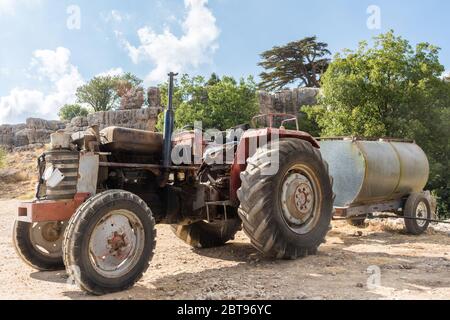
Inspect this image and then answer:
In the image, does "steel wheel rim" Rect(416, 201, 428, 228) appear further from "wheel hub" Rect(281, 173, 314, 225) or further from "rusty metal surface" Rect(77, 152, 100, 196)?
"rusty metal surface" Rect(77, 152, 100, 196)

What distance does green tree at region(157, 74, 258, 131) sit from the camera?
20594mm

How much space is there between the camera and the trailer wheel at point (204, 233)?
22.8ft

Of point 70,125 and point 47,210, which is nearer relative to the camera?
point 47,210

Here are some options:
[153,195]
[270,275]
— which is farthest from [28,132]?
[270,275]

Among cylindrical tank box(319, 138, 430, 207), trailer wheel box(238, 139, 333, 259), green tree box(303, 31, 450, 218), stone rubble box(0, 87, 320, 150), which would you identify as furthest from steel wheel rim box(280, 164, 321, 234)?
stone rubble box(0, 87, 320, 150)

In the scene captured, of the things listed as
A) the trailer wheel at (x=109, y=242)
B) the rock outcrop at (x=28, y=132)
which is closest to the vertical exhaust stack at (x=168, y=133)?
the trailer wheel at (x=109, y=242)

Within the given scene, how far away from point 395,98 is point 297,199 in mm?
13802

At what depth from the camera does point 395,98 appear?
1780 cm

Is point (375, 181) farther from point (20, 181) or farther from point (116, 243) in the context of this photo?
point (20, 181)

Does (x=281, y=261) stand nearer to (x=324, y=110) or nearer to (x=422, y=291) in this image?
(x=422, y=291)
